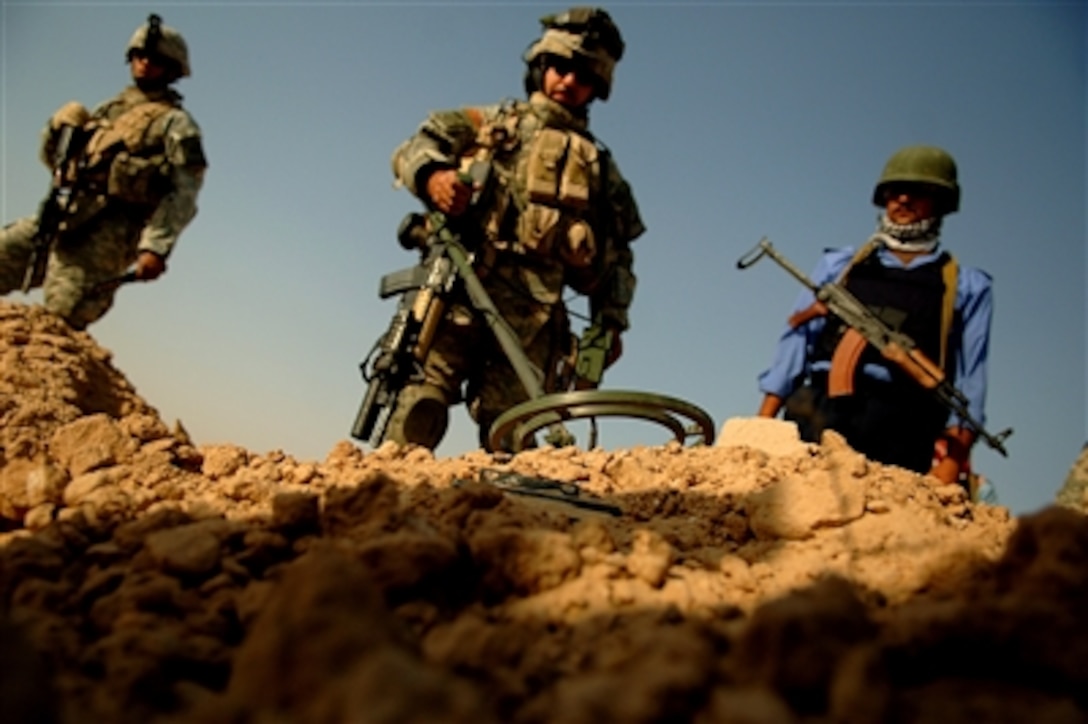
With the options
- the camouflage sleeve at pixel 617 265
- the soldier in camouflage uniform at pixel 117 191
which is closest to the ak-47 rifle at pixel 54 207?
the soldier in camouflage uniform at pixel 117 191

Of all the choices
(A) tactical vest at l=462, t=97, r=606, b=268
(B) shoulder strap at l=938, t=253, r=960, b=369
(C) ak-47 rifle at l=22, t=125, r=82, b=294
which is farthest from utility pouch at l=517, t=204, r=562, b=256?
(C) ak-47 rifle at l=22, t=125, r=82, b=294

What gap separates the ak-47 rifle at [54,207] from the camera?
5.69 m

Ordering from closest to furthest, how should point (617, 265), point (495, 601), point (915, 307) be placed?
point (495, 601)
point (915, 307)
point (617, 265)

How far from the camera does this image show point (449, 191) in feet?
14.3

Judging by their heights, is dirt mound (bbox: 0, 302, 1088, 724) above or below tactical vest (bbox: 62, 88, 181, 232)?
below

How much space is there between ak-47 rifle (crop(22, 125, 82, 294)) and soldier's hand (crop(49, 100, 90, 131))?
54 millimetres

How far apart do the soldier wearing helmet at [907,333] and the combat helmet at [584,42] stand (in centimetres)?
176

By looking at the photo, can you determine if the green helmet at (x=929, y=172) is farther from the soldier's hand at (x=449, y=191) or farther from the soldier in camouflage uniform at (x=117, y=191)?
the soldier in camouflage uniform at (x=117, y=191)

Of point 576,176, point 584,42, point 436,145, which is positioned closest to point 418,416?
point 436,145

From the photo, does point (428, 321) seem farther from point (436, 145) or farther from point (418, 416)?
point (436, 145)

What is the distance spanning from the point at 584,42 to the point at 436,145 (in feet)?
3.52

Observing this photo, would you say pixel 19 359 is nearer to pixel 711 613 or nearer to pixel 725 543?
pixel 725 543

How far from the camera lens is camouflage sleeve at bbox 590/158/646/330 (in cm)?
510

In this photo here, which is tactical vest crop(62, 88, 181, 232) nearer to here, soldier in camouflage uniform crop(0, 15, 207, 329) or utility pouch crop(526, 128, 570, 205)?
soldier in camouflage uniform crop(0, 15, 207, 329)
